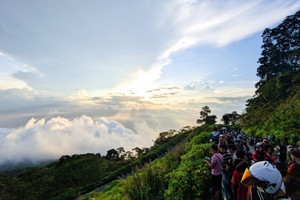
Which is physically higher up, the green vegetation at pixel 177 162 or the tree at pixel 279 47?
the tree at pixel 279 47

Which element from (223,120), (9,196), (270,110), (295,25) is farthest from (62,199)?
(223,120)

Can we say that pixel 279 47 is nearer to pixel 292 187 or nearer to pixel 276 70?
pixel 276 70

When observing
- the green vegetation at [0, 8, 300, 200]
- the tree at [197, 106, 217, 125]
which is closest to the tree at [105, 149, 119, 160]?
the green vegetation at [0, 8, 300, 200]

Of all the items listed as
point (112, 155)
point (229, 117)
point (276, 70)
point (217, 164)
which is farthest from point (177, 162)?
point (229, 117)

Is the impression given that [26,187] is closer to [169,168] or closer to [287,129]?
[169,168]

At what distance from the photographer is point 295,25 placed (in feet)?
130

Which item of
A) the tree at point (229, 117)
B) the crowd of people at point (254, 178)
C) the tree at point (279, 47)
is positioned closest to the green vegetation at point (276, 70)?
the tree at point (279, 47)

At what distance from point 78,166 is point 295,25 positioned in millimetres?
51564

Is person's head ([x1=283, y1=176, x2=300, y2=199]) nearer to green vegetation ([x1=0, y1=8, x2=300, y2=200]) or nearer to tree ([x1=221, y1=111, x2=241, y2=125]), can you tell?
green vegetation ([x1=0, y1=8, x2=300, y2=200])

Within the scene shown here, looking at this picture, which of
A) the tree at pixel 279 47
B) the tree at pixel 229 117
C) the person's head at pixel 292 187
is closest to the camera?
the person's head at pixel 292 187

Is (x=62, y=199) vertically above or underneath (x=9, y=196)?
above

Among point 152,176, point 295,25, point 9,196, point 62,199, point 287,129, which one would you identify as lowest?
→ point 9,196

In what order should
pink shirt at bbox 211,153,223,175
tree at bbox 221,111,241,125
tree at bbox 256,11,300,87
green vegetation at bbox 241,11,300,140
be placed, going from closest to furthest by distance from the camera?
pink shirt at bbox 211,153,223,175 < green vegetation at bbox 241,11,300,140 < tree at bbox 256,11,300,87 < tree at bbox 221,111,241,125

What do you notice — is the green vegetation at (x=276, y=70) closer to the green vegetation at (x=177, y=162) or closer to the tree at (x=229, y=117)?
the green vegetation at (x=177, y=162)
